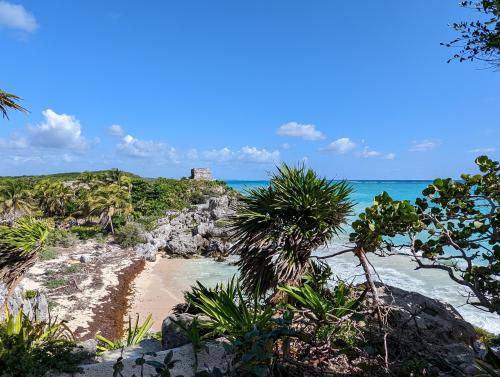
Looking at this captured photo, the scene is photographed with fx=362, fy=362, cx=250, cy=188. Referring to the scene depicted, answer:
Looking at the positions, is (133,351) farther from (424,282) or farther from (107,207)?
(107,207)

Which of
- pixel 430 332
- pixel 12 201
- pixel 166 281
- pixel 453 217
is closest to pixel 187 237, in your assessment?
pixel 166 281

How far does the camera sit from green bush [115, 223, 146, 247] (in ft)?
95.9

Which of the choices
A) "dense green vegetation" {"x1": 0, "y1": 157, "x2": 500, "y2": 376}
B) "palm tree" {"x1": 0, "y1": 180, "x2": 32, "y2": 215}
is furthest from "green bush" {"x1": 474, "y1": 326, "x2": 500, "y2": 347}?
"palm tree" {"x1": 0, "y1": 180, "x2": 32, "y2": 215}

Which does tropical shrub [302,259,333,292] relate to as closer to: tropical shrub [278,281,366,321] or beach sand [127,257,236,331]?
tropical shrub [278,281,366,321]

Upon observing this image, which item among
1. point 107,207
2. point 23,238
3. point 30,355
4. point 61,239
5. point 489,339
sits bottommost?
point 61,239

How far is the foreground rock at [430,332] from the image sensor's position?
4.18 m

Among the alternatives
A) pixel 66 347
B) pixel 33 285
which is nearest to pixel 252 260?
pixel 66 347

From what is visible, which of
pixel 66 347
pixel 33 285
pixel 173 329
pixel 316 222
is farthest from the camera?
pixel 33 285

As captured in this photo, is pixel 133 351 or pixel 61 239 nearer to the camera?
pixel 133 351

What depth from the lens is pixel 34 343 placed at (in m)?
5.73

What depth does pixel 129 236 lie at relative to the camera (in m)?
29.7

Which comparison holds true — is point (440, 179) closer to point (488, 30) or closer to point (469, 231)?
point (469, 231)

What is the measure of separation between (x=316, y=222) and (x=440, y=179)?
2.72 metres

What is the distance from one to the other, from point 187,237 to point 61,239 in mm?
9698
